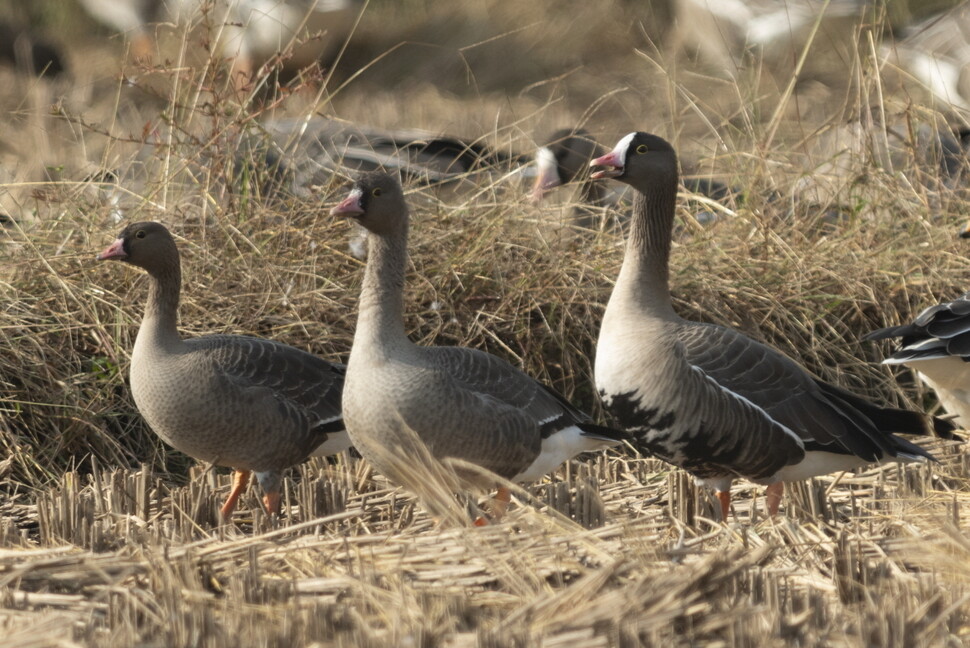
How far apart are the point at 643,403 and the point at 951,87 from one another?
801 centimetres

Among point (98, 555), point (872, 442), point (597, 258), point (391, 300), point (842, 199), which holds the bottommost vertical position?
point (98, 555)

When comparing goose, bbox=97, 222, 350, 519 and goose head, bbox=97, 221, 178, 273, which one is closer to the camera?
goose, bbox=97, 222, 350, 519

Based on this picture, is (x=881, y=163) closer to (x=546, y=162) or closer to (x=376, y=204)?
(x=546, y=162)

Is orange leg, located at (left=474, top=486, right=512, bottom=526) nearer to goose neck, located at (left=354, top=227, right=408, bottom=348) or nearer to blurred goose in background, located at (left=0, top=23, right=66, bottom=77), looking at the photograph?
goose neck, located at (left=354, top=227, right=408, bottom=348)

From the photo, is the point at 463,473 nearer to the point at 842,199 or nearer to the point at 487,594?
the point at 487,594

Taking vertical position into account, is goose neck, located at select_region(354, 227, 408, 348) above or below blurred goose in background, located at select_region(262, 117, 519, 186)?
below

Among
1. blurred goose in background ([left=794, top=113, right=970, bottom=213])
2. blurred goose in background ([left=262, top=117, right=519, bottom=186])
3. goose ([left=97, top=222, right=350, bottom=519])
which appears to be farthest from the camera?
blurred goose in background ([left=794, top=113, right=970, bottom=213])

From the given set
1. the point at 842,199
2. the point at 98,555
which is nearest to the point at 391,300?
the point at 98,555

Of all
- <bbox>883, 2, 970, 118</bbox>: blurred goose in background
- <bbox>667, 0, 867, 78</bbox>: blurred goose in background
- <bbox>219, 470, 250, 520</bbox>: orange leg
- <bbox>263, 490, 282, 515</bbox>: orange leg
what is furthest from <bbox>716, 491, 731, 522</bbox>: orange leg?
<bbox>667, 0, 867, 78</bbox>: blurred goose in background

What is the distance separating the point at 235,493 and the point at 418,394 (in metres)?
1.09

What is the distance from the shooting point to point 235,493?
16.6 feet

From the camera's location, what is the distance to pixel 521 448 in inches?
189

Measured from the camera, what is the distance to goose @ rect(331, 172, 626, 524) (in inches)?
172

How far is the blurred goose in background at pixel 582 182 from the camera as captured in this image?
283 inches
